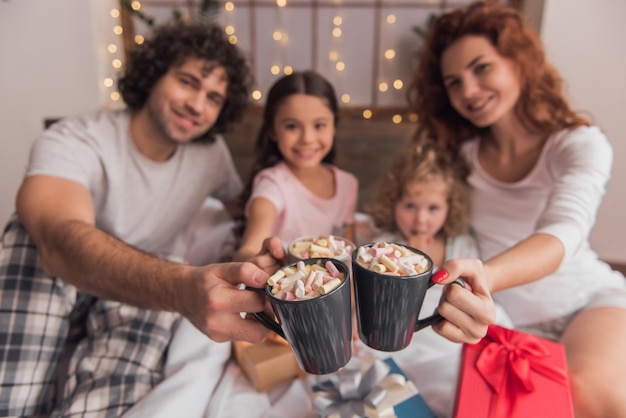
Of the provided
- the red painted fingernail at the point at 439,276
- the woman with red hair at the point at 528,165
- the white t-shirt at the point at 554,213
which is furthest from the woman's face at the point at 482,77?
the red painted fingernail at the point at 439,276

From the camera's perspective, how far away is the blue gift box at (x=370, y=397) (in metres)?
0.84

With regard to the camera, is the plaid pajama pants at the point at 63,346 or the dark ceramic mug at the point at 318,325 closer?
the dark ceramic mug at the point at 318,325

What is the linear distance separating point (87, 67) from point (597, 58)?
2.81 meters

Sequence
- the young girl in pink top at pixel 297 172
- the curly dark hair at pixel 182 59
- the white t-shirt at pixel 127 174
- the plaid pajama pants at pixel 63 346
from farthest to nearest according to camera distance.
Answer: the curly dark hair at pixel 182 59, the young girl in pink top at pixel 297 172, the white t-shirt at pixel 127 174, the plaid pajama pants at pixel 63 346

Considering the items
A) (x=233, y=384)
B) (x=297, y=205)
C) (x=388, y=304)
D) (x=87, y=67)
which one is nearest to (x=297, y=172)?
(x=297, y=205)

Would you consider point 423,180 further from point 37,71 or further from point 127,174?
point 37,71

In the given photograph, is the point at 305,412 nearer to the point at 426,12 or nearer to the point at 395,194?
the point at 395,194

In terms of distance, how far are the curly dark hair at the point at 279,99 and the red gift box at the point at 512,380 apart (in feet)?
3.02

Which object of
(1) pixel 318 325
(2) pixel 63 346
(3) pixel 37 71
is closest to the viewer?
(1) pixel 318 325

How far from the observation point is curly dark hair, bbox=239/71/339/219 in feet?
4.68

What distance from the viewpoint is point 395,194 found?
1524 millimetres

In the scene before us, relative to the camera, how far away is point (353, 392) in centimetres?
87

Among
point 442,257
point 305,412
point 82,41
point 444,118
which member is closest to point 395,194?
point 442,257

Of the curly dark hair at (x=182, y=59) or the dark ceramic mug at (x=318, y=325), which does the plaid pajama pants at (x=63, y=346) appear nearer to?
the dark ceramic mug at (x=318, y=325)
